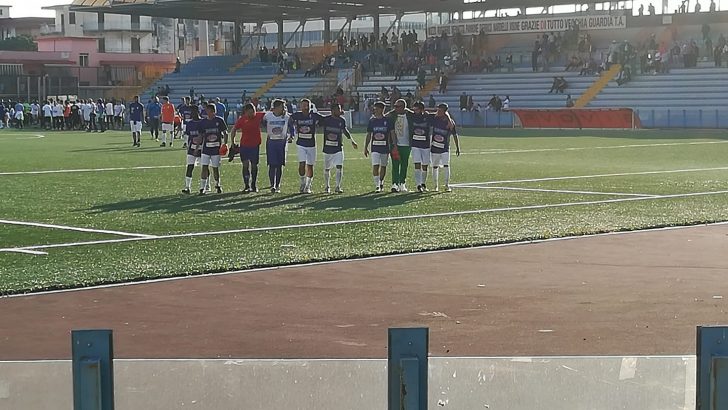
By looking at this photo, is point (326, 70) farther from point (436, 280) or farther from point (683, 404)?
point (683, 404)

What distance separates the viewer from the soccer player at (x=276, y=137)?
22859mm

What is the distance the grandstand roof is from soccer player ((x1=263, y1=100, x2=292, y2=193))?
42087 millimetres

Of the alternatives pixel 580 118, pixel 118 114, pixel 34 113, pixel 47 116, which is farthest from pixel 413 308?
pixel 34 113

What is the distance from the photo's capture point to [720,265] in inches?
538

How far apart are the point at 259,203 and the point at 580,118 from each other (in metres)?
33.8

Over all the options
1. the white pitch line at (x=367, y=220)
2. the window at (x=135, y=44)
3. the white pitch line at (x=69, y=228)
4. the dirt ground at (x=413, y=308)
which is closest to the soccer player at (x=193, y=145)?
the white pitch line at (x=69, y=228)

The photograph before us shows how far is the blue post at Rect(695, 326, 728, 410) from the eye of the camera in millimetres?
4871

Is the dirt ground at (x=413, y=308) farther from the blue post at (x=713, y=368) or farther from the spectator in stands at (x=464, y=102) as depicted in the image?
the spectator in stands at (x=464, y=102)

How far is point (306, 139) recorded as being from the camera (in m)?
23.2

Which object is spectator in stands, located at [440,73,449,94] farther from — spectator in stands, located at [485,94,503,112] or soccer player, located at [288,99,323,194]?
soccer player, located at [288,99,323,194]

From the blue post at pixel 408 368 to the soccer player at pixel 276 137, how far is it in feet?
58.6

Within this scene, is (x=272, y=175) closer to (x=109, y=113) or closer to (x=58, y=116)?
(x=109, y=113)

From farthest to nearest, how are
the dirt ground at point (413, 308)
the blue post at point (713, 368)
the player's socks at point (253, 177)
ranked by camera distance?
the player's socks at point (253, 177) < the dirt ground at point (413, 308) < the blue post at point (713, 368)

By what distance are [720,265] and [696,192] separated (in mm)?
Result: 9329
